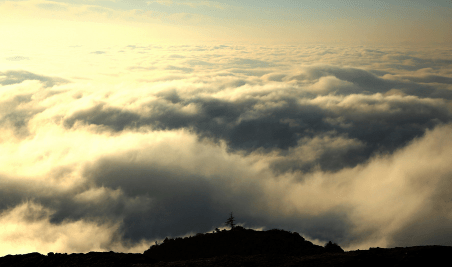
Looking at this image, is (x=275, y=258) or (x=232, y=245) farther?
(x=232, y=245)

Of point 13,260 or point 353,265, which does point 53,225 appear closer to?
point 13,260

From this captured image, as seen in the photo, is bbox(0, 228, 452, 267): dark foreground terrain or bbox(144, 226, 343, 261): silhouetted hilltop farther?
bbox(144, 226, 343, 261): silhouetted hilltop

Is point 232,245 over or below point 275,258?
over

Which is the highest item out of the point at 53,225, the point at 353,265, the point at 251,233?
the point at 53,225

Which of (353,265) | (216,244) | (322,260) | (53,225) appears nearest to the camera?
(353,265)

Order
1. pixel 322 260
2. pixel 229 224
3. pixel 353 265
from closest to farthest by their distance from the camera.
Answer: pixel 353 265
pixel 322 260
pixel 229 224

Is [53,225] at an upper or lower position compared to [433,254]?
upper

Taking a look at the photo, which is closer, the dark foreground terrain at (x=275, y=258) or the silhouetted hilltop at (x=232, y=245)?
the dark foreground terrain at (x=275, y=258)

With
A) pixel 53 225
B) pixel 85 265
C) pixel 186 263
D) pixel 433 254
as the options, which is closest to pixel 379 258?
pixel 433 254
